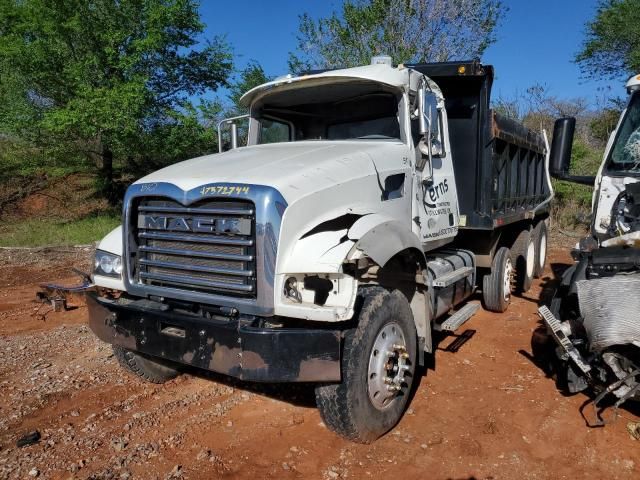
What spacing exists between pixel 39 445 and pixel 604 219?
5.02 metres

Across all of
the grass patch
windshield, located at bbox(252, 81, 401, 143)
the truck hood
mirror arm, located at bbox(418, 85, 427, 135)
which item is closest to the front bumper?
the truck hood

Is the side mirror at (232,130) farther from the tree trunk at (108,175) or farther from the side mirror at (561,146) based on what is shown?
the tree trunk at (108,175)

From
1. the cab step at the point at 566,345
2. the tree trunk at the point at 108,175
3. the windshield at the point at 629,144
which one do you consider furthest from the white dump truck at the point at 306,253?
the tree trunk at the point at 108,175

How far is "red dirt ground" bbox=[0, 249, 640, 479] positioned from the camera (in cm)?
328

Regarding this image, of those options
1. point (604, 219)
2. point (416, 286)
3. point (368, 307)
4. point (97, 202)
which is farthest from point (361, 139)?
point (97, 202)

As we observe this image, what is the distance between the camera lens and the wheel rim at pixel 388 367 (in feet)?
11.5

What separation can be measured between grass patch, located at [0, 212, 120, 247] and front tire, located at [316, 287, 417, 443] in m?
10.6

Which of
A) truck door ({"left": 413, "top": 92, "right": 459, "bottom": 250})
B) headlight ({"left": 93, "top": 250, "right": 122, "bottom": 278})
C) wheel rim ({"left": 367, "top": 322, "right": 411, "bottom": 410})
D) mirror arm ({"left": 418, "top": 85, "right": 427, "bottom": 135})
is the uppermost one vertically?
mirror arm ({"left": 418, "top": 85, "right": 427, "bottom": 135})

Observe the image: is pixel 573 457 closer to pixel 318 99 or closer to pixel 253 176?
pixel 253 176

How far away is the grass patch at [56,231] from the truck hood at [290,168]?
9564 millimetres

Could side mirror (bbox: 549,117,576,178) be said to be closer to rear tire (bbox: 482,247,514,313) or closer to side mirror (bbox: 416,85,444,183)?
side mirror (bbox: 416,85,444,183)

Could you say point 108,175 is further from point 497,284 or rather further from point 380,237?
point 380,237

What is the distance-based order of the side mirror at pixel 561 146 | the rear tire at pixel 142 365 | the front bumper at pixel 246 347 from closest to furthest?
the front bumper at pixel 246 347 → the rear tire at pixel 142 365 → the side mirror at pixel 561 146

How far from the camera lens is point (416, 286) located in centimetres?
425
